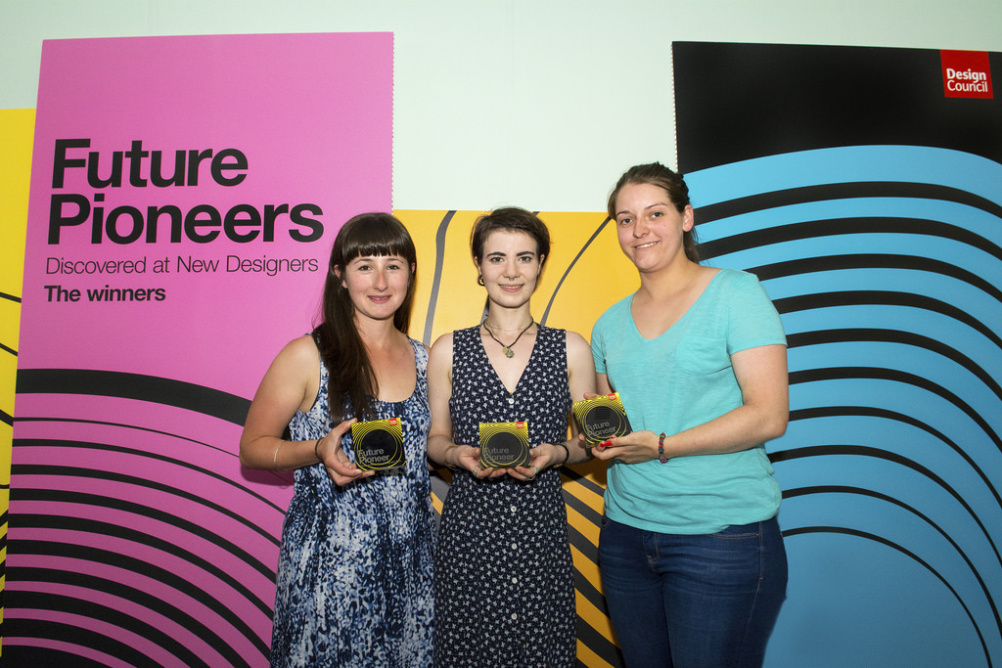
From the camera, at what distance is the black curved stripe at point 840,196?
2.74 metres

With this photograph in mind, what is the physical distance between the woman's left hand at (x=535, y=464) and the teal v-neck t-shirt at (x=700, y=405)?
0.91ft

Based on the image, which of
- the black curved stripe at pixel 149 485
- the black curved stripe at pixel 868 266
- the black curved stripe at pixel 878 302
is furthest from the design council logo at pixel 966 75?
the black curved stripe at pixel 149 485

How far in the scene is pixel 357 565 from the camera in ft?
5.92

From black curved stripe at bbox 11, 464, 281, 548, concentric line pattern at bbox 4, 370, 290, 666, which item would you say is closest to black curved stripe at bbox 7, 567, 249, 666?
concentric line pattern at bbox 4, 370, 290, 666

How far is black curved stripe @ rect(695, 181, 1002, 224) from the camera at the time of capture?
274 centimetres

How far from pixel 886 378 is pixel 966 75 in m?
1.76

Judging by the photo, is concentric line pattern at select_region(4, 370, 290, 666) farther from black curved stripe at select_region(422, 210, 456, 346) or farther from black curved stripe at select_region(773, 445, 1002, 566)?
black curved stripe at select_region(773, 445, 1002, 566)

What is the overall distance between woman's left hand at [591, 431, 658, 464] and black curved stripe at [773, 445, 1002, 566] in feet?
4.54

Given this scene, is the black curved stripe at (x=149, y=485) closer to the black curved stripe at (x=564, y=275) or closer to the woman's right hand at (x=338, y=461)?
the woman's right hand at (x=338, y=461)

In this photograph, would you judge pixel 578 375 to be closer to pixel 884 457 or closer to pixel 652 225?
pixel 652 225

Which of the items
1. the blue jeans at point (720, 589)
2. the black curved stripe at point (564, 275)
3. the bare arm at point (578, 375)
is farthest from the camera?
the black curved stripe at point (564, 275)

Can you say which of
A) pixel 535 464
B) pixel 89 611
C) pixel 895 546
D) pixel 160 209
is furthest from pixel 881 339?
pixel 89 611

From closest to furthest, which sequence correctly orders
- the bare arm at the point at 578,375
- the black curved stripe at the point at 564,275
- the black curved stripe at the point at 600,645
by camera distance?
the bare arm at the point at 578,375 → the black curved stripe at the point at 600,645 → the black curved stripe at the point at 564,275

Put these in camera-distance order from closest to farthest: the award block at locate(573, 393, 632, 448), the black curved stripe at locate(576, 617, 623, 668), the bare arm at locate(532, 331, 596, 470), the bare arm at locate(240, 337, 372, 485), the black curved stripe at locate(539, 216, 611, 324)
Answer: the award block at locate(573, 393, 632, 448), the bare arm at locate(240, 337, 372, 485), the bare arm at locate(532, 331, 596, 470), the black curved stripe at locate(576, 617, 623, 668), the black curved stripe at locate(539, 216, 611, 324)
